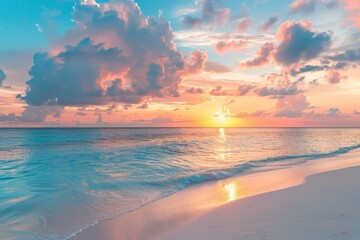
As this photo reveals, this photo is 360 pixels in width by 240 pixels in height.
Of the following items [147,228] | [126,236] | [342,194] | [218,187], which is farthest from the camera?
[218,187]

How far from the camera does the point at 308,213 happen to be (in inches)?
301

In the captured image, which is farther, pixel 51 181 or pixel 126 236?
pixel 51 181

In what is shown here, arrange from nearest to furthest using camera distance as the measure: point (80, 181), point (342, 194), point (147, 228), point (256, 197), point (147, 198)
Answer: point (147, 228), point (342, 194), point (256, 197), point (147, 198), point (80, 181)

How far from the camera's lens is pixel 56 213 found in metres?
10.0

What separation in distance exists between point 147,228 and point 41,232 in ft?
11.0

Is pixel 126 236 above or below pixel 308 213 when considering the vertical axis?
below

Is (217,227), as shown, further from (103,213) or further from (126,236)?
(103,213)

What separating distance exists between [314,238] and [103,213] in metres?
7.38

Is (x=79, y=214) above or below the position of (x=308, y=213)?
below

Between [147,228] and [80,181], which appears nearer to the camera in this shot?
[147,228]

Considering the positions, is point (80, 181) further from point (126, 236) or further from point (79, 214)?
point (126, 236)

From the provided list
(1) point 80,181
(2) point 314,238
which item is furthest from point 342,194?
(1) point 80,181

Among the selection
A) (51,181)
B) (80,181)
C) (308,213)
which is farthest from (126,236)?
(51,181)

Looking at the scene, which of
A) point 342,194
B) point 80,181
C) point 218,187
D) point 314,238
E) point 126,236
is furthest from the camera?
point 80,181
